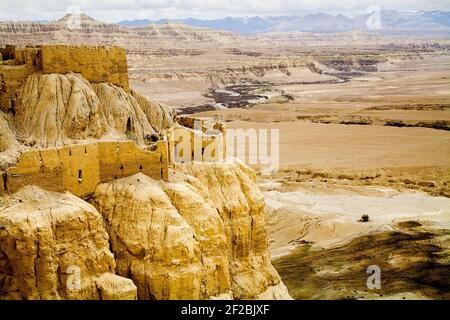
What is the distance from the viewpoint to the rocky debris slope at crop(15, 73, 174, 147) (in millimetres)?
20547

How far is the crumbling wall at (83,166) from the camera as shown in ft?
55.3

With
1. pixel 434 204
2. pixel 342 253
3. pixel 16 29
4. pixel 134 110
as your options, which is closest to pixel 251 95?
pixel 16 29

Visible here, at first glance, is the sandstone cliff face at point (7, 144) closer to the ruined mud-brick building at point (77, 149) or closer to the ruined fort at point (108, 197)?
the ruined fort at point (108, 197)

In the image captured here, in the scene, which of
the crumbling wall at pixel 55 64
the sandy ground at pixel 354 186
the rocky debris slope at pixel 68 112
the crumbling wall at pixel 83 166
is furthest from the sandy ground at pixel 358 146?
the crumbling wall at pixel 83 166

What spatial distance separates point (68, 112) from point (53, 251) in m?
6.87

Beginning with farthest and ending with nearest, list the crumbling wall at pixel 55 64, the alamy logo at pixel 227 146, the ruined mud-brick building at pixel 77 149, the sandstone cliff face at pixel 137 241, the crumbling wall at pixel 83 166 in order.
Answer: the alamy logo at pixel 227 146 < the crumbling wall at pixel 55 64 < the ruined mud-brick building at pixel 77 149 < the crumbling wall at pixel 83 166 < the sandstone cliff face at pixel 137 241

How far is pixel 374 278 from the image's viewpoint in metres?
32.5

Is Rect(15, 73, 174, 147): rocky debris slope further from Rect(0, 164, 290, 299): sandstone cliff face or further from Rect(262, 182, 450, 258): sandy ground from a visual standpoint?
Rect(262, 182, 450, 258): sandy ground

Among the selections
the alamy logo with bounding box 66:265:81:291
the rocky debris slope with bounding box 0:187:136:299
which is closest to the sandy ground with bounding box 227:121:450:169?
the rocky debris slope with bounding box 0:187:136:299

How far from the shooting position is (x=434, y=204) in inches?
1793

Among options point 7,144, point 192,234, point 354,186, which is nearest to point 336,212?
point 354,186

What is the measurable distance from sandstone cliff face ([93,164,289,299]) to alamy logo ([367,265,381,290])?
411 inches

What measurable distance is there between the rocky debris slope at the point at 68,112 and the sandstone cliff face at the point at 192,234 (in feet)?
10.3
